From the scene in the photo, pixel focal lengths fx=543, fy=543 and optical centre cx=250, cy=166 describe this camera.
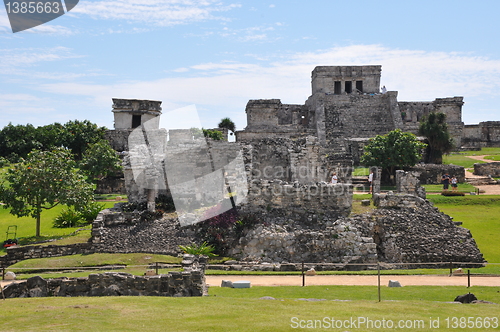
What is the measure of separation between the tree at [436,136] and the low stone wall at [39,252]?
3098cm

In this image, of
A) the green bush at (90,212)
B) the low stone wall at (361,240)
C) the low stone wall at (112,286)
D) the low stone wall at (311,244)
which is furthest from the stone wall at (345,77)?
the low stone wall at (112,286)

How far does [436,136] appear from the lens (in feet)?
142

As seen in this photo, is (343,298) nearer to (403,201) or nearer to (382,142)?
(403,201)

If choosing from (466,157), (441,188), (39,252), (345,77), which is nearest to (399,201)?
(39,252)

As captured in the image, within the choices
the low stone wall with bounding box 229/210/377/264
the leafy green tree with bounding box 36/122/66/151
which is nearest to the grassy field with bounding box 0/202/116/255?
the low stone wall with bounding box 229/210/377/264

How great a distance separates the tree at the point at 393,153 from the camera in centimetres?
3634

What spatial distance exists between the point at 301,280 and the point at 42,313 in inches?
326

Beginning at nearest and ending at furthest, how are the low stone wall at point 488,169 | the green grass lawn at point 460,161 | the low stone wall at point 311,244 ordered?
the low stone wall at point 311,244, the low stone wall at point 488,169, the green grass lawn at point 460,161

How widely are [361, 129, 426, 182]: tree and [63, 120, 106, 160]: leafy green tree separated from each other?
2572cm

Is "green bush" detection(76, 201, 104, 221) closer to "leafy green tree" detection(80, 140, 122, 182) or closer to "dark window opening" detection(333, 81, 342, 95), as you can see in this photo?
"leafy green tree" detection(80, 140, 122, 182)

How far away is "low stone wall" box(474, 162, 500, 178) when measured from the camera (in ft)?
131

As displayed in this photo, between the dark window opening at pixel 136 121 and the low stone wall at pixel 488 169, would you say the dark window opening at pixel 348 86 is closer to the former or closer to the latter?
the low stone wall at pixel 488 169

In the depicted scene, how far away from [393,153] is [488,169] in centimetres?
878

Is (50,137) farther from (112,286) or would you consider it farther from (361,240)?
(112,286)
